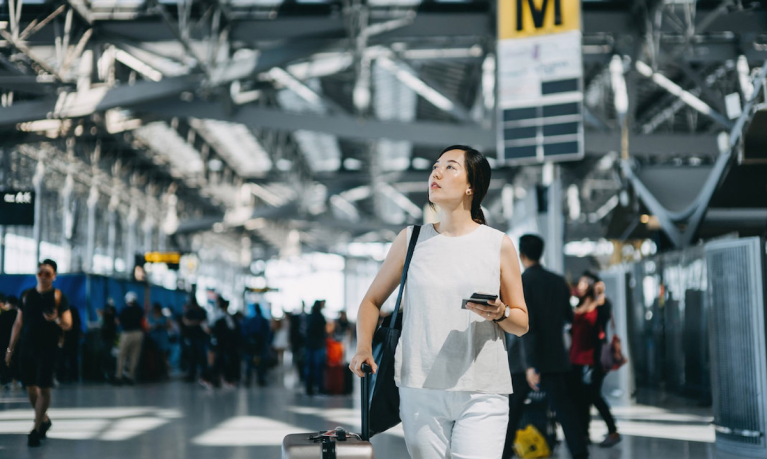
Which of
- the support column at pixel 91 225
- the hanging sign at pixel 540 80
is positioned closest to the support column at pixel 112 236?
the support column at pixel 91 225

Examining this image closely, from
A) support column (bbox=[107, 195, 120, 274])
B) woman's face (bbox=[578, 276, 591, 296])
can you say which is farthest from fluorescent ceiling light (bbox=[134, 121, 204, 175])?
woman's face (bbox=[578, 276, 591, 296])

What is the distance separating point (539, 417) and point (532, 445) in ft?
0.91

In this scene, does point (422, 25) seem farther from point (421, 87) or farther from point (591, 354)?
point (591, 354)

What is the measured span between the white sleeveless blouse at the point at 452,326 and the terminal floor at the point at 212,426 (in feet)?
16.0

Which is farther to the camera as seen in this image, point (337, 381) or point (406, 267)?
point (337, 381)

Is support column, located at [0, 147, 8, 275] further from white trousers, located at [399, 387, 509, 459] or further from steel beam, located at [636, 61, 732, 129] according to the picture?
white trousers, located at [399, 387, 509, 459]

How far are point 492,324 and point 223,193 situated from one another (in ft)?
106

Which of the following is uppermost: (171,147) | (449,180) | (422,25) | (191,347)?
(171,147)

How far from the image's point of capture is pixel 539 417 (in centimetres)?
770

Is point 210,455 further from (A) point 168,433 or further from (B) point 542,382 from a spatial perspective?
(B) point 542,382

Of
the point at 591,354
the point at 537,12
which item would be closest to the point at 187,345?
the point at 537,12

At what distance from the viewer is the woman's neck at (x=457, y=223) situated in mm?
3072

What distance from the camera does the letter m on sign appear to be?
11.3 meters

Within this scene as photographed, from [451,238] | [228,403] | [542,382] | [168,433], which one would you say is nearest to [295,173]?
[228,403]
